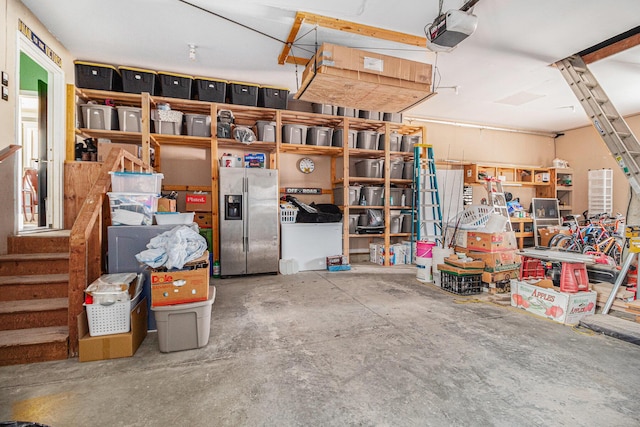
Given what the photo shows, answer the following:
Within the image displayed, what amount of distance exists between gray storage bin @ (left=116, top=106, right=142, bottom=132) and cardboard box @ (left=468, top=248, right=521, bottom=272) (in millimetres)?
5412

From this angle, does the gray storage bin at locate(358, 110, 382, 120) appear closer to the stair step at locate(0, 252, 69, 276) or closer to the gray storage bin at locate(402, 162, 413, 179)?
the gray storage bin at locate(402, 162, 413, 179)

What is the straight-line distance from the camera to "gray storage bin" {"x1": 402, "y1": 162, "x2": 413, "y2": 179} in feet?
21.4

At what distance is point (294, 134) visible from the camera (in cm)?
558

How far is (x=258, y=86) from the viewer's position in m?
5.32

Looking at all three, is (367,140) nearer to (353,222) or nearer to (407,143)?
(407,143)

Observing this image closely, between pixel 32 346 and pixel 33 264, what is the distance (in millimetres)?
1012

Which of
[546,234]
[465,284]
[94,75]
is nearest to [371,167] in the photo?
[465,284]

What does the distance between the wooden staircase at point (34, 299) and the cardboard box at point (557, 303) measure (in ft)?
14.5

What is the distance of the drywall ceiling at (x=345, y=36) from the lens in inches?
133

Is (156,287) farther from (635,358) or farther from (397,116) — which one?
(397,116)

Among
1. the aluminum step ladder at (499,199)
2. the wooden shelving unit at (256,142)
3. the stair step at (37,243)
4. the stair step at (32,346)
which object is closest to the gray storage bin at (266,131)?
the wooden shelving unit at (256,142)

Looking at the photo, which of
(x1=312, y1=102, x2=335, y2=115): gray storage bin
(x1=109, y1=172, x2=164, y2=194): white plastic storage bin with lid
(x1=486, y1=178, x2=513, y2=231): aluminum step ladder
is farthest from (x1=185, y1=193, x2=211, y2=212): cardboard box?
(x1=486, y1=178, x2=513, y2=231): aluminum step ladder

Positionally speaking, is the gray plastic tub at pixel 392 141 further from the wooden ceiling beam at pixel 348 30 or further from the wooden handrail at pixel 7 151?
the wooden handrail at pixel 7 151

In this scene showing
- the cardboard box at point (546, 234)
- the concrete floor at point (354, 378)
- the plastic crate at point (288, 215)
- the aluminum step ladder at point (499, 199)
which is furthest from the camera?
the cardboard box at point (546, 234)
